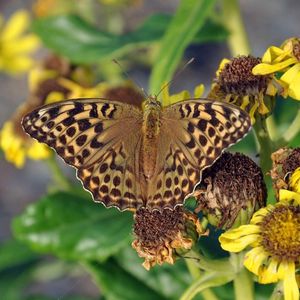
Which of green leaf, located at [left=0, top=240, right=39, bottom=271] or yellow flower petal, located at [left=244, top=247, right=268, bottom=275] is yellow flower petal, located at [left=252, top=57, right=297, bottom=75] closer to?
yellow flower petal, located at [left=244, top=247, right=268, bottom=275]

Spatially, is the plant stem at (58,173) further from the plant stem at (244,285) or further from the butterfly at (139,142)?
the plant stem at (244,285)

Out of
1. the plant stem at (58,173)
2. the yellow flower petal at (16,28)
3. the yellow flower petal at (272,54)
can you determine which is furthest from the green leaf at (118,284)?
the yellow flower petal at (16,28)

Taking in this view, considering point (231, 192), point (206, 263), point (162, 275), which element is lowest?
point (162, 275)

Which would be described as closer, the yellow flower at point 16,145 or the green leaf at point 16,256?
the yellow flower at point 16,145

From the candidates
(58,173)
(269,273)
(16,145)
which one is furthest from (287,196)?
(16,145)

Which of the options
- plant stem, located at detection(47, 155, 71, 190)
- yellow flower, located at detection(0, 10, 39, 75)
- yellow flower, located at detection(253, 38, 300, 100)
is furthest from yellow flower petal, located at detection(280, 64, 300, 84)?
yellow flower, located at detection(0, 10, 39, 75)

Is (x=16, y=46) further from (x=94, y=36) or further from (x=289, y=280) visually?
(x=289, y=280)

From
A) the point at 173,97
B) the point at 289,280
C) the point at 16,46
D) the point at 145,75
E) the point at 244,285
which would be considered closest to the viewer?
the point at 289,280
